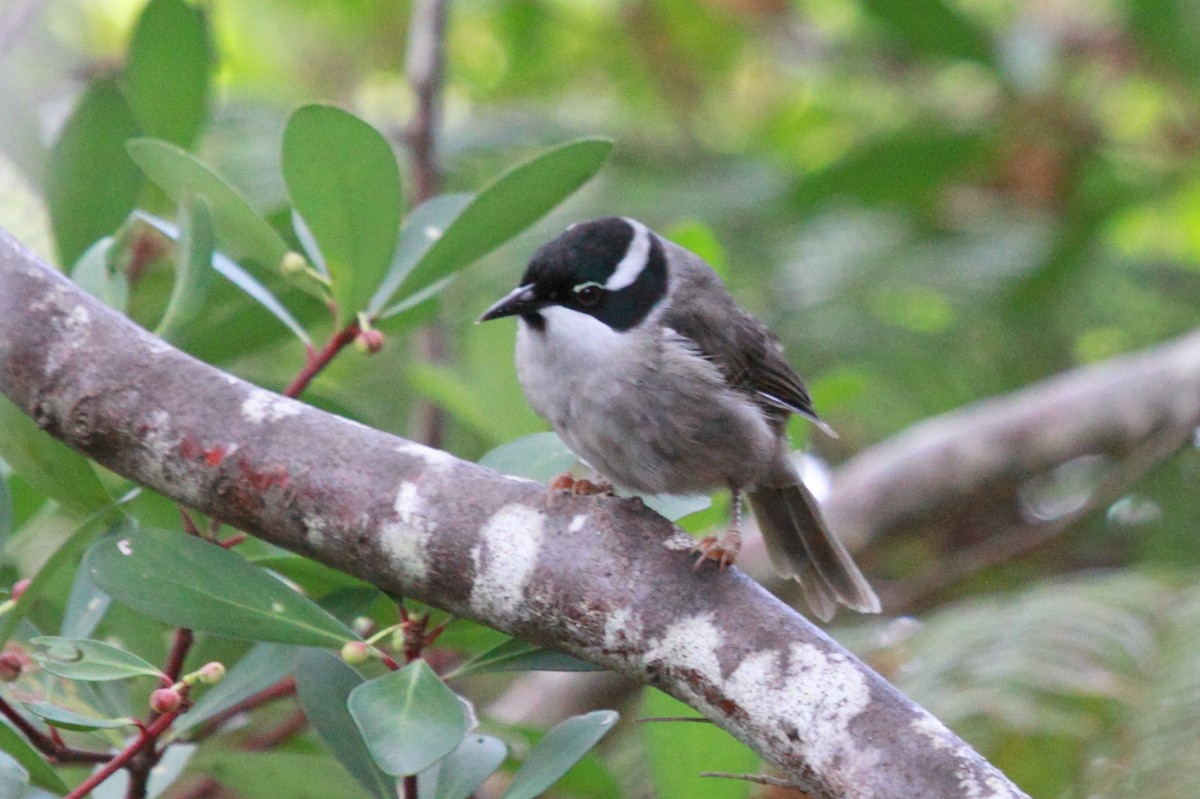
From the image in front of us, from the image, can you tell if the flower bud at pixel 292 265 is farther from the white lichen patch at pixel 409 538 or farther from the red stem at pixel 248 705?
the red stem at pixel 248 705

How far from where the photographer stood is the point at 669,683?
1.91 meters

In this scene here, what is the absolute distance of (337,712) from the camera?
208 centimetres

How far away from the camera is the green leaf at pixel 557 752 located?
196 cm

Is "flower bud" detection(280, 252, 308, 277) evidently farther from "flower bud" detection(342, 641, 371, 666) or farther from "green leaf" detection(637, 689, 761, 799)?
"green leaf" detection(637, 689, 761, 799)

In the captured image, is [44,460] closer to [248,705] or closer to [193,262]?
[193,262]

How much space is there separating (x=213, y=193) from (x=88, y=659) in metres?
0.89

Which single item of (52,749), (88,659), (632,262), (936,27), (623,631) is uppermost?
(936,27)

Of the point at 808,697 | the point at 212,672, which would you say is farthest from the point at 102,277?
the point at 808,697

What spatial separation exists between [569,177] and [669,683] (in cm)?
101

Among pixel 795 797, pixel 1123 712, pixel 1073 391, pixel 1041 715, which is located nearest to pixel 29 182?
pixel 795 797

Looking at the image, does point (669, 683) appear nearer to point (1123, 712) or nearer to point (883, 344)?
point (1123, 712)

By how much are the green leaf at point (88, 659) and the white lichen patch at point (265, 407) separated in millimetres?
404

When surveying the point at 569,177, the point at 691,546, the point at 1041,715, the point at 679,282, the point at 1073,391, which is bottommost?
the point at 1041,715

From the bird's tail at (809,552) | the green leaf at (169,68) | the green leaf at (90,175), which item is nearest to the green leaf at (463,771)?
the bird's tail at (809,552)
